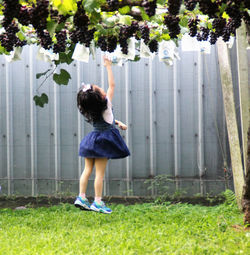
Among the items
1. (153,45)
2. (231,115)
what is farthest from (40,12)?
(231,115)

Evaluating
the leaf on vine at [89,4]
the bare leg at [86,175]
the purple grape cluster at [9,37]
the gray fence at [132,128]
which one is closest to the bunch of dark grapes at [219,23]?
the leaf on vine at [89,4]

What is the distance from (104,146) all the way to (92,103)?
39cm

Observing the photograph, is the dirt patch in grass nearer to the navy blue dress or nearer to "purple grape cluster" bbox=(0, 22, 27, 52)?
the navy blue dress

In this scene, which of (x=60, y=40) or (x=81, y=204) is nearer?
(x=60, y=40)

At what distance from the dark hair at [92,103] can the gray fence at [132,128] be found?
2.68 m

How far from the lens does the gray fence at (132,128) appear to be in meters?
5.97

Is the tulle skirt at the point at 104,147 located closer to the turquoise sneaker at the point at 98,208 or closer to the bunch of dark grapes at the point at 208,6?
the turquoise sneaker at the point at 98,208

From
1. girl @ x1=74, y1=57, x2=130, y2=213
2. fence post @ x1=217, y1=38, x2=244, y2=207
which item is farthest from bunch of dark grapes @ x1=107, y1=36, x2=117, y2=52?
fence post @ x1=217, y1=38, x2=244, y2=207

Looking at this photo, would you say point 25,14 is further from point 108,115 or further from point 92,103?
point 108,115

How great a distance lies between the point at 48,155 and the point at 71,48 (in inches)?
124

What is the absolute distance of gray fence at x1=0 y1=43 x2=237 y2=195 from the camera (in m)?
5.97

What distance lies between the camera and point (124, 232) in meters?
3.49

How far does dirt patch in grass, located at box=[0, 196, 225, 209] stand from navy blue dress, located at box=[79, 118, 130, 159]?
8.33ft

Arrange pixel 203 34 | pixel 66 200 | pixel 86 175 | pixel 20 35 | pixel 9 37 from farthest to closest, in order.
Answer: pixel 66 200
pixel 86 175
pixel 203 34
pixel 20 35
pixel 9 37
